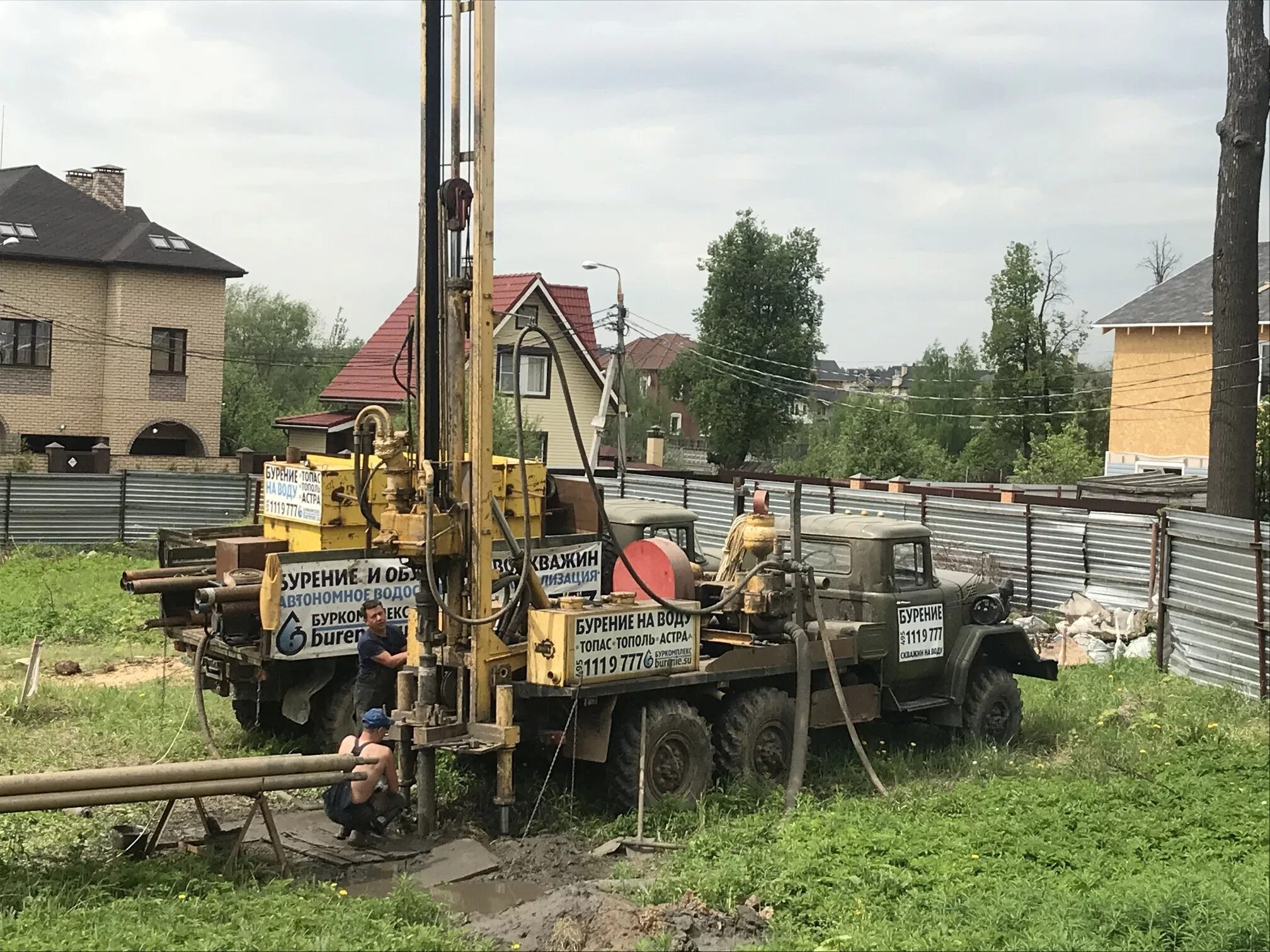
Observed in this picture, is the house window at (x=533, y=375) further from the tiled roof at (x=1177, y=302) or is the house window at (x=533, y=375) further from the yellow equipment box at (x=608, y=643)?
the yellow equipment box at (x=608, y=643)

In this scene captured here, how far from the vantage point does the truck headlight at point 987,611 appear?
13.1 m

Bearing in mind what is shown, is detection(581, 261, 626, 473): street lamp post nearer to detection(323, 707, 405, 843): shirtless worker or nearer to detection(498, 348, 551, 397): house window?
detection(498, 348, 551, 397): house window

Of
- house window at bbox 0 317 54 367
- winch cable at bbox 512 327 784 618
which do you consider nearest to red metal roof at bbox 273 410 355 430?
house window at bbox 0 317 54 367

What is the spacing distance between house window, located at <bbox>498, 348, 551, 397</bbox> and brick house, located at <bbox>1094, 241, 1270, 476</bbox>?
19.6 m

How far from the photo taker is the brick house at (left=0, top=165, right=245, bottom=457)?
35.1 m

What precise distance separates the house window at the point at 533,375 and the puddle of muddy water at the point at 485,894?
2991 cm

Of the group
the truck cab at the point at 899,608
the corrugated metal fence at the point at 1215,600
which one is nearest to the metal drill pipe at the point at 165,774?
the truck cab at the point at 899,608

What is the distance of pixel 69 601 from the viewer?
20.6 m

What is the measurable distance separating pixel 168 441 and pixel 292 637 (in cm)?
2809

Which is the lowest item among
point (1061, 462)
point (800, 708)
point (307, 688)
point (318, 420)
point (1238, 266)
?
point (307, 688)

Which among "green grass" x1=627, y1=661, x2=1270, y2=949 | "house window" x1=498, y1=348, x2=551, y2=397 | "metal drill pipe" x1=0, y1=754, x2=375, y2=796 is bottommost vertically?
"green grass" x1=627, y1=661, x2=1270, y2=949

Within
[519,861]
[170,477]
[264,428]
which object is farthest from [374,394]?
[519,861]

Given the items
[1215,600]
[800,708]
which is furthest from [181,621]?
[1215,600]

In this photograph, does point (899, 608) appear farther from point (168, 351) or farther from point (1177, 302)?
point (1177, 302)
